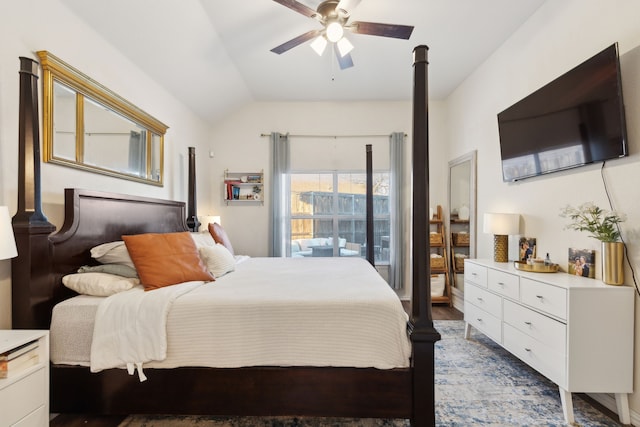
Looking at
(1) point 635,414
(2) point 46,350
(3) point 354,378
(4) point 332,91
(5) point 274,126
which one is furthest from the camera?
(5) point 274,126

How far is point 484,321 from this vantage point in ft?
8.52

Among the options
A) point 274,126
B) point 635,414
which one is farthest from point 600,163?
point 274,126

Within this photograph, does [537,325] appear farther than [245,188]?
No

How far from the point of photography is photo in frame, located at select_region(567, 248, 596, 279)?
1.99m

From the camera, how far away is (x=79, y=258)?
1.87 m

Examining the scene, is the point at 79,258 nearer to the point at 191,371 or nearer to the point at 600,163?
the point at 191,371

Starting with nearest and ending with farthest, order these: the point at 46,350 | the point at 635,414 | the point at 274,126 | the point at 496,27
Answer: the point at 46,350, the point at 635,414, the point at 496,27, the point at 274,126

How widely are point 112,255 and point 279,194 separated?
2605 mm

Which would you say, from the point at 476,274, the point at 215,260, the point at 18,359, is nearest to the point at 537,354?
the point at 476,274

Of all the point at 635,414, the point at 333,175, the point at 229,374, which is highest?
the point at 333,175

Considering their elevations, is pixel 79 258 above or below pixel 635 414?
above

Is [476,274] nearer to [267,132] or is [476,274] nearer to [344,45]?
[344,45]

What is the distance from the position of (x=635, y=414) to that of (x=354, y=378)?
1.68 meters

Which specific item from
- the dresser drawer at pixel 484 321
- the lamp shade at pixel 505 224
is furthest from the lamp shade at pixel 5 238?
the lamp shade at pixel 505 224
